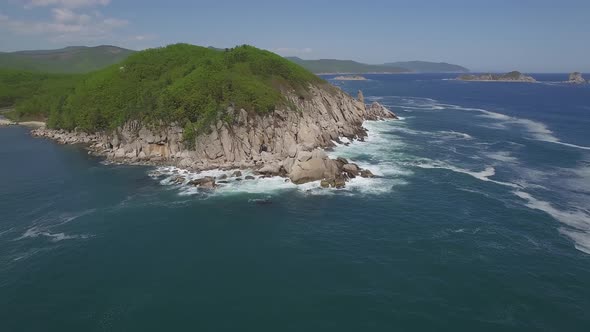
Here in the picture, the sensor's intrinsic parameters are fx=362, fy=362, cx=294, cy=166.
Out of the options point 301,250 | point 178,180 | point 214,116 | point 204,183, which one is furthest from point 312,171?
point 214,116

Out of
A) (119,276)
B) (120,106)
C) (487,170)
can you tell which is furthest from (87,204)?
(487,170)

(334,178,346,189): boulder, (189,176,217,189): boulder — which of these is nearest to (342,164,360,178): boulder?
(334,178,346,189): boulder

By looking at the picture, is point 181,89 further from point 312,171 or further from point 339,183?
point 339,183

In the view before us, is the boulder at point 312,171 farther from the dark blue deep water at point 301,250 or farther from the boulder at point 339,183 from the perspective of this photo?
the dark blue deep water at point 301,250

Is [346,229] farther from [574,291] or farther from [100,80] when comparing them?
[100,80]

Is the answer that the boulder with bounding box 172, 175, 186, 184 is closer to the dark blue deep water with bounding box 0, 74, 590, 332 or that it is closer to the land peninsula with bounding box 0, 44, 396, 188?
the dark blue deep water with bounding box 0, 74, 590, 332

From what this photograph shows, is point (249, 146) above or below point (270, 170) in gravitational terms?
above
